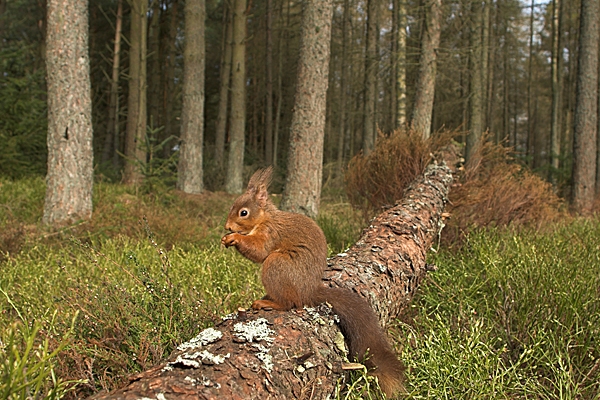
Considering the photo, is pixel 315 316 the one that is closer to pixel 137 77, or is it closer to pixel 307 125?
pixel 307 125

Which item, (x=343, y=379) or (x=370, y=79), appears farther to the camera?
(x=370, y=79)

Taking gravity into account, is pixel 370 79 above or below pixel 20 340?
above

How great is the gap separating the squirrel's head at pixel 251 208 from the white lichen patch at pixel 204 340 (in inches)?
25.0

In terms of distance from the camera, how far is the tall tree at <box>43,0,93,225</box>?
7.28 m

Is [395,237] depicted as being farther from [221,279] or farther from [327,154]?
[327,154]

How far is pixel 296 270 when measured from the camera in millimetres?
2600

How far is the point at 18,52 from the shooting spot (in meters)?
11.0

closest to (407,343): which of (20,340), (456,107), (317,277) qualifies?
(317,277)

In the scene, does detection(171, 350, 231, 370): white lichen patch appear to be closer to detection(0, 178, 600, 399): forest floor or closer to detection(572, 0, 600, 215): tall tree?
detection(0, 178, 600, 399): forest floor

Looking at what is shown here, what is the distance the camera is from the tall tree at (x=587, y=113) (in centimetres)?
1212

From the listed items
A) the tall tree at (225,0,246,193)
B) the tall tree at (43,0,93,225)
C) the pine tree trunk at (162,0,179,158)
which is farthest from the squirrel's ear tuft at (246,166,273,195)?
the pine tree trunk at (162,0,179,158)

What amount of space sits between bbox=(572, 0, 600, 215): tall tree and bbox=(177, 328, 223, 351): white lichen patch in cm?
1210

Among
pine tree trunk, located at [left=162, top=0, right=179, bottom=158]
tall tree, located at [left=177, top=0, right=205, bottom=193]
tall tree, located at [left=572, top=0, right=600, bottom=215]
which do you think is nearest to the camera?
tall tree, located at [left=572, top=0, right=600, bottom=215]

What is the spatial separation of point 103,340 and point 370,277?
177cm
